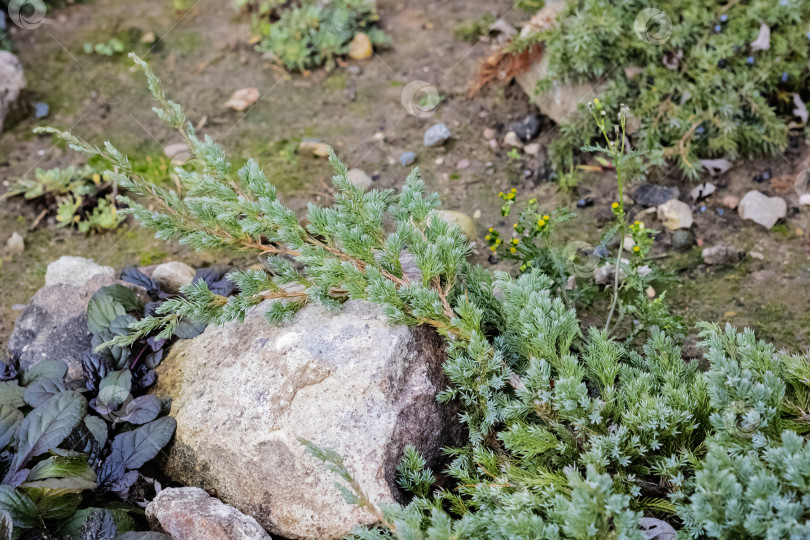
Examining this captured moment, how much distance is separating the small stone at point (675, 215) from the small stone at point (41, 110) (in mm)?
4764

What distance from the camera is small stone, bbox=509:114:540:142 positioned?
185 inches

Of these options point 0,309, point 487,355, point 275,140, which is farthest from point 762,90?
point 0,309

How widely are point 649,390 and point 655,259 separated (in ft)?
5.27

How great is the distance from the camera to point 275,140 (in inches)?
194

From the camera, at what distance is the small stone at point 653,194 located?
413cm

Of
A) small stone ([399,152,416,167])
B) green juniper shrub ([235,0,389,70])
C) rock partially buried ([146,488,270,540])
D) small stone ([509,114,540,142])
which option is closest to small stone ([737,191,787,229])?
small stone ([509,114,540,142])

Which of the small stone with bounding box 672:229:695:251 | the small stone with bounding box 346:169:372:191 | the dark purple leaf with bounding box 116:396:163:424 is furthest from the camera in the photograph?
the small stone with bounding box 346:169:372:191

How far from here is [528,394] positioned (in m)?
2.38

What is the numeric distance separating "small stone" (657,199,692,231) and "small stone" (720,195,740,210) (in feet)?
0.82

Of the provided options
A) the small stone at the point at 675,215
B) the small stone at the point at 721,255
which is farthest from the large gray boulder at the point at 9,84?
the small stone at the point at 721,255

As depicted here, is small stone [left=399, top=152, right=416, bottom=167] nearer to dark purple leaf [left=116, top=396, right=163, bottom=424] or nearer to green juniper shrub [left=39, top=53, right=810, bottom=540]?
green juniper shrub [left=39, top=53, right=810, bottom=540]

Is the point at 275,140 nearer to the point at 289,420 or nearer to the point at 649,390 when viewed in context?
the point at 289,420

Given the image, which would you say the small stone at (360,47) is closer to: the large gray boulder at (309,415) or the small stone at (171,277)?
the small stone at (171,277)

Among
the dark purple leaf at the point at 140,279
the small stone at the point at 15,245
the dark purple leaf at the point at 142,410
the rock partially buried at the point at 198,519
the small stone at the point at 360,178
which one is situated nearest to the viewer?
the rock partially buried at the point at 198,519
